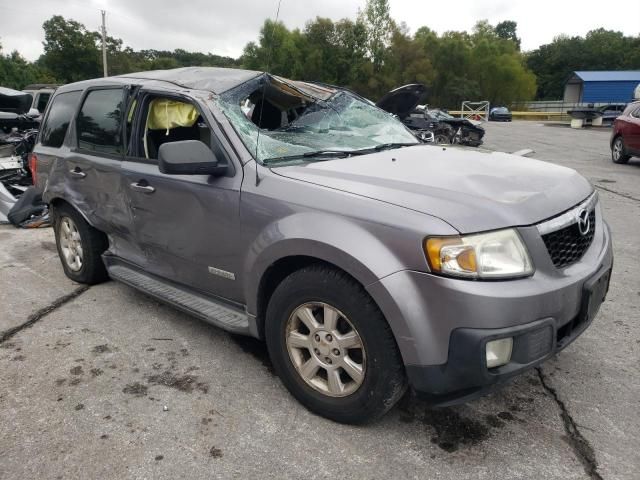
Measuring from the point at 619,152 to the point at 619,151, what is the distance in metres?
0.02

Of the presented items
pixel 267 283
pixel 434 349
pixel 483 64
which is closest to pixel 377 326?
pixel 434 349

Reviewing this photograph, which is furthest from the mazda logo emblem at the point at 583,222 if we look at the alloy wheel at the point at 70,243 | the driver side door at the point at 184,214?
the alloy wheel at the point at 70,243

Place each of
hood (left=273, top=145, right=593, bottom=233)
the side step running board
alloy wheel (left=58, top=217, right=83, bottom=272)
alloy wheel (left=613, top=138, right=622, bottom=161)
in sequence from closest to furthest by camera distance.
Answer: hood (left=273, top=145, right=593, bottom=233) → the side step running board → alloy wheel (left=58, top=217, right=83, bottom=272) → alloy wheel (left=613, top=138, right=622, bottom=161)

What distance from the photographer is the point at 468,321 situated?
6.70 ft

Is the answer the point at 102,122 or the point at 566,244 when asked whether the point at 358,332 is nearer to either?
the point at 566,244

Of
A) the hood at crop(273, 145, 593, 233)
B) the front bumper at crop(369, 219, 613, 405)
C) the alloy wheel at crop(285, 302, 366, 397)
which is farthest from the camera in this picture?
the alloy wheel at crop(285, 302, 366, 397)

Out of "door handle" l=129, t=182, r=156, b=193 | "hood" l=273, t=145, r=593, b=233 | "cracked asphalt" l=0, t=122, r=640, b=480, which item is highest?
"hood" l=273, t=145, r=593, b=233

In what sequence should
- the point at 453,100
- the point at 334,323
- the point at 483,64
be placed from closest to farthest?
1. the point at 334,323
2. the point at 453,100
3. the point at 483,64

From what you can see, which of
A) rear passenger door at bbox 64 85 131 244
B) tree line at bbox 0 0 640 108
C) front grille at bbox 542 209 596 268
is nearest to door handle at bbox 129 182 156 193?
rear passenger door at bbox 64 85 131 244

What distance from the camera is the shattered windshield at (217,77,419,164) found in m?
2.98

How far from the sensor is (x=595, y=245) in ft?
8.89

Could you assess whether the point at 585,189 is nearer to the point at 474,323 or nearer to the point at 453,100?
the point at 474,323

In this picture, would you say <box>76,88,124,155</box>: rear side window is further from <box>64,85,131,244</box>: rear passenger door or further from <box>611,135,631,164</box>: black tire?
<box>611,135,631,164</box>: black tire

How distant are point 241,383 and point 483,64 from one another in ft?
220
